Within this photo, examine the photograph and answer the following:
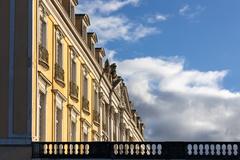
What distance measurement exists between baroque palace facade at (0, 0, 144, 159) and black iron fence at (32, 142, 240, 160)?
3.00 feet

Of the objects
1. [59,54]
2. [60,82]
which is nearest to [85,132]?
[59,54]

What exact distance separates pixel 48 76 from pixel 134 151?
649 cm

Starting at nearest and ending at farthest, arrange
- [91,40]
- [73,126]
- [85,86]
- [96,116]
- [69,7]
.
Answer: [69,7], [73,126], [85,86], [96,116], [91,40]

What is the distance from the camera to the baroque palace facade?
90.2 ft

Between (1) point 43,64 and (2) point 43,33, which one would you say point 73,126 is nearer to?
(2) point 43,33

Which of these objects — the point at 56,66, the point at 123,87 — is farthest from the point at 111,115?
the point at 56,66

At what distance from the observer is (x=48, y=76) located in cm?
3175

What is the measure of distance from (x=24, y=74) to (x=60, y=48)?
7642 millimetres

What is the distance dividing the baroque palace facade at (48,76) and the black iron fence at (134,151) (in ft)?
3.00

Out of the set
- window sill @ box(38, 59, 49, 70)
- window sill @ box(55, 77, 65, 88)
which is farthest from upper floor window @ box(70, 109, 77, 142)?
window sill @ box(38, 59, 49, 70)

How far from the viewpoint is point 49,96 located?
3212 cm

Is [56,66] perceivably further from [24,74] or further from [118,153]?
[118,153]

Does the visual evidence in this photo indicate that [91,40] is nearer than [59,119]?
No

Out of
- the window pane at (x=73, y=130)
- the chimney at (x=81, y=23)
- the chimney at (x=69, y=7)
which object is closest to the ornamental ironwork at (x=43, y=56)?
the chimney at (x=69, y=7)
